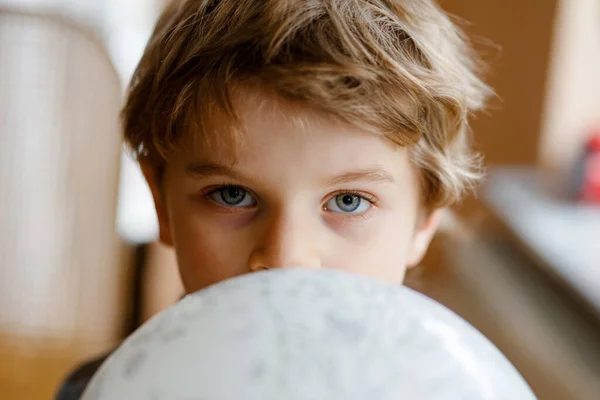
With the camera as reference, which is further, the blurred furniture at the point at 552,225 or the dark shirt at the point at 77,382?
the blurred furniture at the point at 552,225

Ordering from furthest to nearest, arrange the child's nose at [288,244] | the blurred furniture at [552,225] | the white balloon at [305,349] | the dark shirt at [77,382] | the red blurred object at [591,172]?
the red blurred object at [591,172]
the blurred furniture at [552,225]
the dark shirt at [77,382]
the child's nose at [288,244]
the white balloon at [305,349]

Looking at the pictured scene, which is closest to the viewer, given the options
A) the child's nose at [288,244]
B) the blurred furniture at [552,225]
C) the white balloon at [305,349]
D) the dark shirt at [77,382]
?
the white balloon at [305,349]

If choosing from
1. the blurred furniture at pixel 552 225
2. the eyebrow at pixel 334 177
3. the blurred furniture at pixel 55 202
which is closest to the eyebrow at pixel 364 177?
the eyebrow at pixel 334 177

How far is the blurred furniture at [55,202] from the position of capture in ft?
4.40

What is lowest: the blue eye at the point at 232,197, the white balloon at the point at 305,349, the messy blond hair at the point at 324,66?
the white balloon at the point at 305,349

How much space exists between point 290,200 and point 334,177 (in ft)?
0.12

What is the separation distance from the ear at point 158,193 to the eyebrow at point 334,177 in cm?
9

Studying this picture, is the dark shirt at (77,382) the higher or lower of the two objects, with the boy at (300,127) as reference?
lower

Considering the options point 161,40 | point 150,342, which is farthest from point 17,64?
point 150,342

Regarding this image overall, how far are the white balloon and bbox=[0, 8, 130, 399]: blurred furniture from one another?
106 cm

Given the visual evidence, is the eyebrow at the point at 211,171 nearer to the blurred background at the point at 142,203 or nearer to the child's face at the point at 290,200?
the child's face at the point at 290,200

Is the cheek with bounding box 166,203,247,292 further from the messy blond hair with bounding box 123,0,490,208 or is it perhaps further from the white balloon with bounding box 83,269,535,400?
the white balloon with bounding box 83,269,535,400

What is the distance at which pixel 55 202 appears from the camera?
1.41 m

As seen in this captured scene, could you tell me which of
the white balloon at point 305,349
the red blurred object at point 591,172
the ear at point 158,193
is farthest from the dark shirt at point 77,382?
the red blurred object at point 591,172
